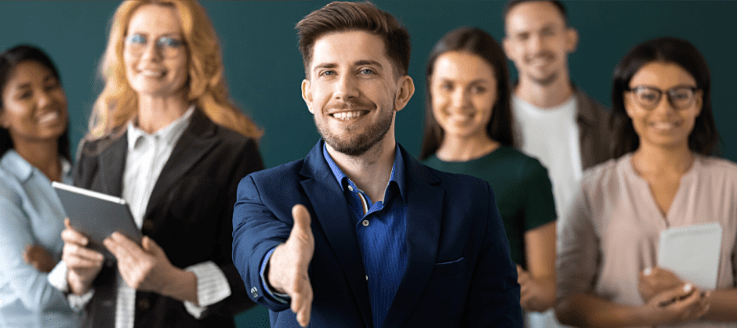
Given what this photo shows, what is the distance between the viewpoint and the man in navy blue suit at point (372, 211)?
4.14 feet

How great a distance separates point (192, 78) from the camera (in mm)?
2551

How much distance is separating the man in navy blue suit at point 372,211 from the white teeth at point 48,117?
1.88 m

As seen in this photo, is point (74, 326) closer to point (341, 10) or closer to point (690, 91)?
point (341, 10)

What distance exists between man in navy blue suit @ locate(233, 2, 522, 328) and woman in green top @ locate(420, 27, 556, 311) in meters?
0.94

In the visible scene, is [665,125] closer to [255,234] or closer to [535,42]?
[535,42]

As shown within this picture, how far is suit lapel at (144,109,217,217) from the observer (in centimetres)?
234

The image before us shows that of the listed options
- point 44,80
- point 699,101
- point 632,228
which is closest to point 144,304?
point 44,80

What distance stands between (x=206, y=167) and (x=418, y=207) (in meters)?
1.26

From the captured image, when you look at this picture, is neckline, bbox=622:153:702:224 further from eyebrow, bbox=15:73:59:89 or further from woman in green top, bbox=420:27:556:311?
eyebrow, bbox=15:73:59:89

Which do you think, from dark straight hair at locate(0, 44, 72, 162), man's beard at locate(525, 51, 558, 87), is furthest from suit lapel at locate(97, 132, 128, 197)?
man's beard at locate(525, 51, 558, 87)

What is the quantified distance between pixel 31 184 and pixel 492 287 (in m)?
2.23

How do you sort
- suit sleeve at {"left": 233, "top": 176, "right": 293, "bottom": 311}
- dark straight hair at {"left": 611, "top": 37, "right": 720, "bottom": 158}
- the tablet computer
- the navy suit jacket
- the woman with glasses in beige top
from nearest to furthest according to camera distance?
1. suit sleeve at {"left": 233, "top": 176, "right": 293, "bottom": 311}
2. the navy suit jacket
3. the tablet computer
4. the woman with glasses in beige top
5. dark straight hair at {"left": 611, "top": 37, "right": 720, "bottom": 158}

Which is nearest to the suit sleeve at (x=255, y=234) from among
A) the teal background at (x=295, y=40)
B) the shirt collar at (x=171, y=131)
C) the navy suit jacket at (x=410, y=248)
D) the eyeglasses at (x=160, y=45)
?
the navy suit jacket at (x=410, y=248)

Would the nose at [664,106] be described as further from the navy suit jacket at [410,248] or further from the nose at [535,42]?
the navy suit jacket at [410,248]
